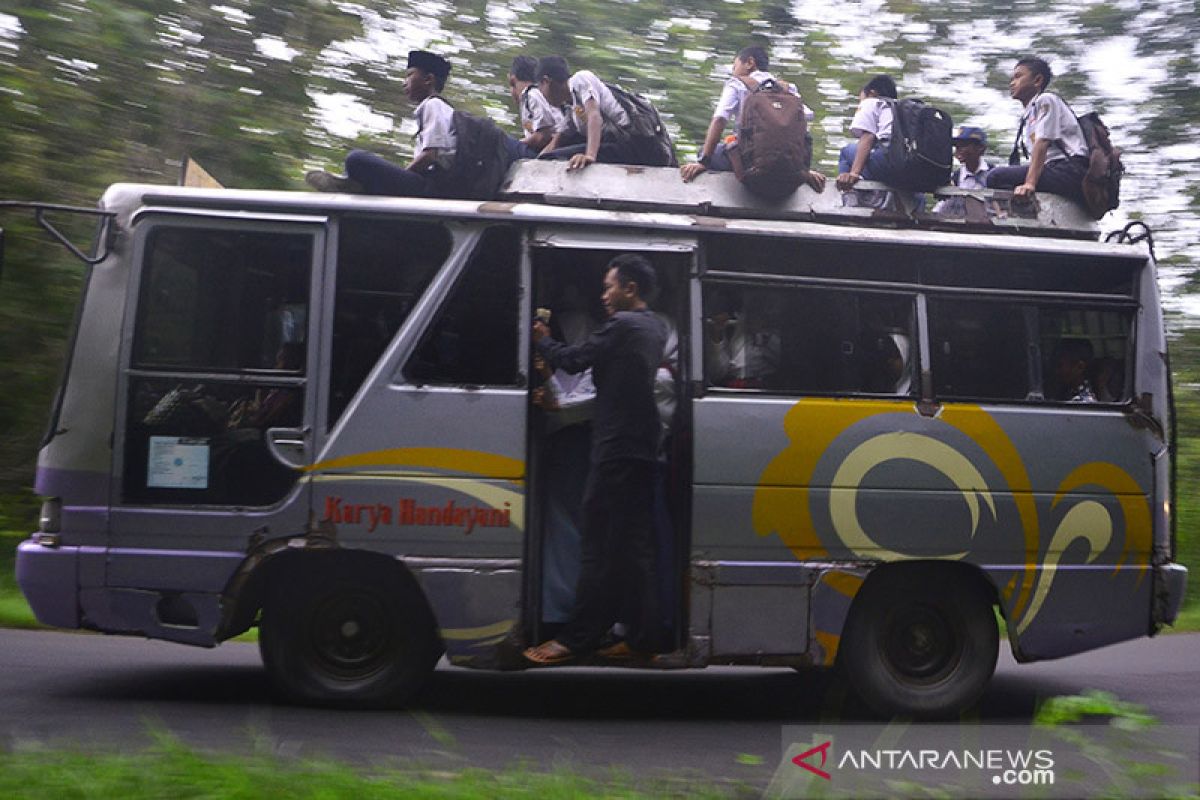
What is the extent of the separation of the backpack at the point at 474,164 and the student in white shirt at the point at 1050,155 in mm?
2856

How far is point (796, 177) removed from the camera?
6.96 m

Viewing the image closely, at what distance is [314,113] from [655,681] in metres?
7.44

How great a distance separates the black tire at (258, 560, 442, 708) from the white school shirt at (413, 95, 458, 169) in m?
2.16

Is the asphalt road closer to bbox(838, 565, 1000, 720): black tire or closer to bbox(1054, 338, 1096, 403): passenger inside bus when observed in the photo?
bbox(838, 565, 1000, 720): black tire

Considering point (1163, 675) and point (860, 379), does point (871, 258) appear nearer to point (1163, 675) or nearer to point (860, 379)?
point (860, 379)

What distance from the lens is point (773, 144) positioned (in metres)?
6.92

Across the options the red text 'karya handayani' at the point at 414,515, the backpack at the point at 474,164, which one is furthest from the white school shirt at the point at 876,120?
the red text 'karya handayani' at the point at 414,515

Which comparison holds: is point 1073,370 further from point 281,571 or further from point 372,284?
point 281,571

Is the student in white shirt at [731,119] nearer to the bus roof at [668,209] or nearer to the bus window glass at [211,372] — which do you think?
the bus roof at [668,209]

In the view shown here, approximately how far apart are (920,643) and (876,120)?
2.98 meters

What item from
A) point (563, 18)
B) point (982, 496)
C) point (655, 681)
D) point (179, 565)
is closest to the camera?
point (179, 565)

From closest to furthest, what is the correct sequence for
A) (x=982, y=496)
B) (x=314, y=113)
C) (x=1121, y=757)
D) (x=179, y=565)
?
(x=1121, y=757), (x=179, y=565), (x=982, y=496), (x=314, y=113)

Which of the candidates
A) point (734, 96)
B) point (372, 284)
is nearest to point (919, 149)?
point (734, 96)

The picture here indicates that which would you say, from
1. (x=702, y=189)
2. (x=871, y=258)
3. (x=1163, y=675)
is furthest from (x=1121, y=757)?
(x=1163, y=675)
